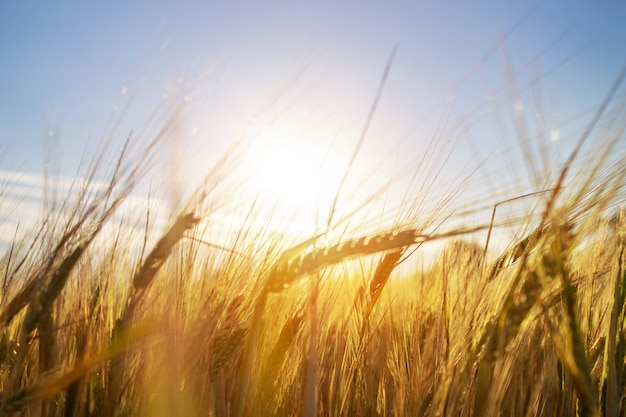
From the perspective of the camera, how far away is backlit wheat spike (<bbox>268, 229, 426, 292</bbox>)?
3.63ft

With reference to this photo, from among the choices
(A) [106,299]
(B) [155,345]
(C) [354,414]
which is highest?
(A) [106,299]

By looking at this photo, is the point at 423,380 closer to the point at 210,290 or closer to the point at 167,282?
the point at 210,290

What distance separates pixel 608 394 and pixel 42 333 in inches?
58.2

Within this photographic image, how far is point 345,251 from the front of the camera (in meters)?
1.12

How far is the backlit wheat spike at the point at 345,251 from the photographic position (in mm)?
1105

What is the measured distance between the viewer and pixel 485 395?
1.18 metres

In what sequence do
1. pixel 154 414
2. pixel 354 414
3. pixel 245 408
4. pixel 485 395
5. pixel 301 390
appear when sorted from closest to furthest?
pixel 485 395
pixel 154 414
pixel 245 408
pixel 301 390
pixel 354 414

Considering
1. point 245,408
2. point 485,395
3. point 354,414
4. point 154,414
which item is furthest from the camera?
point 354,414

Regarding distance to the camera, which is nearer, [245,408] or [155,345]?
[155,345]

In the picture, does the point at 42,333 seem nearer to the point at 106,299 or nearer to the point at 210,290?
→ the point at 106,299

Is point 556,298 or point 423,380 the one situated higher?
point 556,298

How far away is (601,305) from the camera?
6.42 feet

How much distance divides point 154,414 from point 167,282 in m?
0.37

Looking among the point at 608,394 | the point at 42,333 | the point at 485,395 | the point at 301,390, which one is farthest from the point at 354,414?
the point at 42,333
